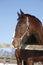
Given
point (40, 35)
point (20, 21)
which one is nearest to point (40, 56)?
point (40, 35)

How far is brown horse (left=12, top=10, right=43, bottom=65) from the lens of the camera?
564 cm

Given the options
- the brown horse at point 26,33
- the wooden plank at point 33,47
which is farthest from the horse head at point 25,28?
the wooden plank at point 33,47

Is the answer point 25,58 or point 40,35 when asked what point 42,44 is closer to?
point 40,35

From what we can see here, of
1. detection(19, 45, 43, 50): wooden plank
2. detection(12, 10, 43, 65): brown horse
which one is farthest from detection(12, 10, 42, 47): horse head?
detection(19, 45, 43, 50): wooden plank

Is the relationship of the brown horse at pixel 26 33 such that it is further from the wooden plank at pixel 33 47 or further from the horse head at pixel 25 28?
the wooden plank at pixel 33 47

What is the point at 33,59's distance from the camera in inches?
221

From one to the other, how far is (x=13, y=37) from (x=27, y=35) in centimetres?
41

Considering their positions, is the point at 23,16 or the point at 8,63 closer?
the point at 23,16

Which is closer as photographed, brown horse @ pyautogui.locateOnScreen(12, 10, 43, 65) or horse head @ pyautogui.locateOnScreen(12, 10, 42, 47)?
brown horse @ pyautogui.locateOnScreen(12, 10, 43, 65)

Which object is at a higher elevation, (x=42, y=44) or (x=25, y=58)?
(x=42, y=44)

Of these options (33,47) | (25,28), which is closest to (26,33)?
(25,28)

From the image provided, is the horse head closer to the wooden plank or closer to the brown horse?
the brown horse

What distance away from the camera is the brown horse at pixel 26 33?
564cm

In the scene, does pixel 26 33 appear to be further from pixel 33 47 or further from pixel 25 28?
pixel 33 47
